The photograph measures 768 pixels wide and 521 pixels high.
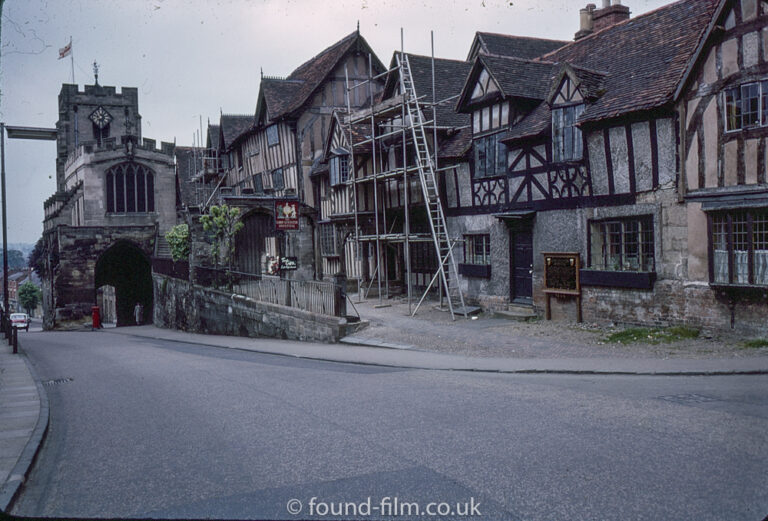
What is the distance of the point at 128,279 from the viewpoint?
44.8 meters

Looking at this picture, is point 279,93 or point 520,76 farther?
point 279,93

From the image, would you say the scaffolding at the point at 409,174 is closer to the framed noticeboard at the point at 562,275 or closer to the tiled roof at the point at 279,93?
the framed noticeboard at the point at 562,275

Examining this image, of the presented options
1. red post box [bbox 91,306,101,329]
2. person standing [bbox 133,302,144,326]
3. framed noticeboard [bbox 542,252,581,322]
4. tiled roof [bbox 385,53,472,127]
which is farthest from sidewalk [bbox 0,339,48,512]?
person standing [bbox 133,302,144,326]

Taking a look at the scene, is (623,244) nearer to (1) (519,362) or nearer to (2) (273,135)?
(1) (519,362)

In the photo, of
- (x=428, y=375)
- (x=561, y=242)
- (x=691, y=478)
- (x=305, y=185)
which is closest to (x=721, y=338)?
(x=561, y=242)

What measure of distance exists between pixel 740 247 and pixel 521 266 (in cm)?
615

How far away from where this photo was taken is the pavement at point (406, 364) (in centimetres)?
692

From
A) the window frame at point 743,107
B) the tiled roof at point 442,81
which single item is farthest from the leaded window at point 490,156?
the window frame at point 743,107

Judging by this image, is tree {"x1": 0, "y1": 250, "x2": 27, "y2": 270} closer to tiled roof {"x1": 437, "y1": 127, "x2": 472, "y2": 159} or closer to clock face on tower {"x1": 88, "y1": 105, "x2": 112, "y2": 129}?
clock face on tower {"x1": 88, "y1": 105, "x2": 112, "y2": 129}

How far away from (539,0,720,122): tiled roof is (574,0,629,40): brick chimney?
3775mm

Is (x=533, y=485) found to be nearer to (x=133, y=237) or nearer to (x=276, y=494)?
(x=276, y=494)

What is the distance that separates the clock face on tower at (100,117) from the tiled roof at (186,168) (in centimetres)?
755

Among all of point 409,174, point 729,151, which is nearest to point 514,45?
point 409,174

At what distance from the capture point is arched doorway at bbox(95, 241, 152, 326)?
4175 cm
